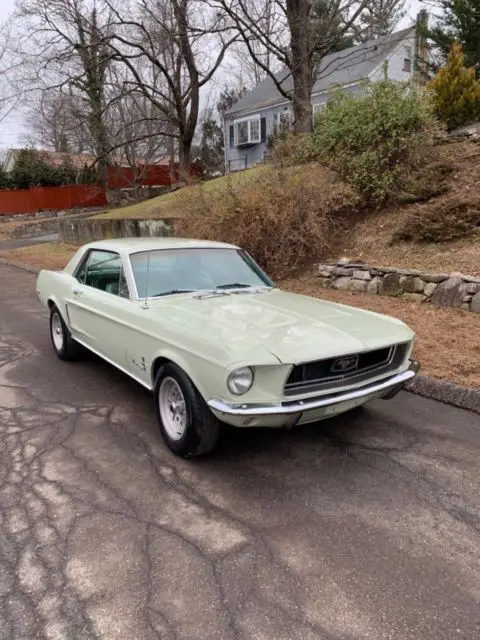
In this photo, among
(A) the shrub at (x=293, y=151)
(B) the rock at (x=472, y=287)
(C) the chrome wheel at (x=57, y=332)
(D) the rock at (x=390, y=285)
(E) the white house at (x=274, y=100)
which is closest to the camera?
(C) the chrome wheel at (x=57, y=332)

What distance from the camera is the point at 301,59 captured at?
51.1 feet

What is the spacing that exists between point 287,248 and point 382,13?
1278 cm

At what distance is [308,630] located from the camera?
2.10m

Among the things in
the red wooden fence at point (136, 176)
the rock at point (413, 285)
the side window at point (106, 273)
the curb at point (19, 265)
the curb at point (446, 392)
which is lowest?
the curb at point (446, 392)

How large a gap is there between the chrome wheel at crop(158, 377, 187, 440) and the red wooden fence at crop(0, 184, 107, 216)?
34089 mm

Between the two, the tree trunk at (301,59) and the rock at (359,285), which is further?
the tree trunk at (301,59)

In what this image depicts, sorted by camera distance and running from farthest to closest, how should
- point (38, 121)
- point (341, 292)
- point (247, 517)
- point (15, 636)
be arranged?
point (38, 121) < point (341, 292) < point (247, 517) < point (15, 636)

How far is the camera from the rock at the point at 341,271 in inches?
318

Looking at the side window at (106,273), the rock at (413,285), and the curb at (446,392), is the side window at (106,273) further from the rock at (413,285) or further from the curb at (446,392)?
the rock at (413,285)

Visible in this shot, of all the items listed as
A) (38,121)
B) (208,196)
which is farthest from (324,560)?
(38,121)

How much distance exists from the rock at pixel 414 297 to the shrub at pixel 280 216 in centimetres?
227

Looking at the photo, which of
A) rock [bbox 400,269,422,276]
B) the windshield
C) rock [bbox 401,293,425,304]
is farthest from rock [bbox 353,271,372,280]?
the windshield

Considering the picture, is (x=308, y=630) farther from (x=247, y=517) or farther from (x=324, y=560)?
(x=247, y=517)

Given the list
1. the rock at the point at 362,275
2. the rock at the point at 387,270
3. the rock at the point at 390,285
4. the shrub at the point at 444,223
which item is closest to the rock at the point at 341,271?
the rock at the point at 362,275
